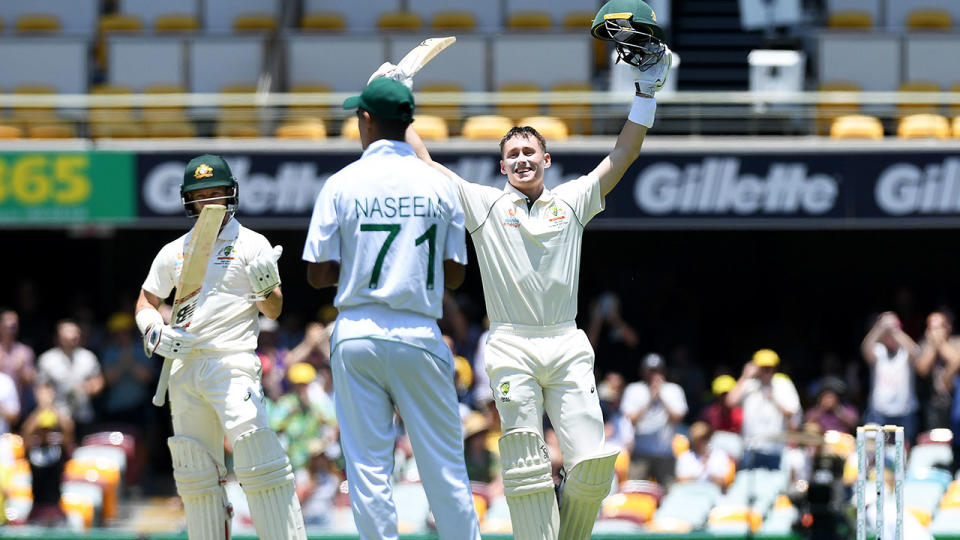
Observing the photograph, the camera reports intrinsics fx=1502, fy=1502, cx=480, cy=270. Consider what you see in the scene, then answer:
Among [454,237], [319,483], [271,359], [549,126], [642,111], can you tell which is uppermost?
[642,111]

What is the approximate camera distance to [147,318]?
6680 mm

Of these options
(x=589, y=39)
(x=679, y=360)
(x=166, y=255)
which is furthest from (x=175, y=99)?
(x=166, y=255)

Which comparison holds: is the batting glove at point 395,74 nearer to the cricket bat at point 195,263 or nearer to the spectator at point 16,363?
the cricket bat at point 195,263

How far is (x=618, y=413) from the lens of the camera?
42.1 feet

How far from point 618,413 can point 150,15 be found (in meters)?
8.70

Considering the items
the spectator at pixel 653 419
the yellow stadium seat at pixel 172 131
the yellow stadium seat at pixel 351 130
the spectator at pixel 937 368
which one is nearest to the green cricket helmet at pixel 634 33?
the spectator at pixel 653 419

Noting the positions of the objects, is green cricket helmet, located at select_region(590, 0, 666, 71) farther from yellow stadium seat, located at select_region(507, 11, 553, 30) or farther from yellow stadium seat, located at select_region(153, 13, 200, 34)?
yellow stadium seat, located at select_region(153, 13, 200, 34)

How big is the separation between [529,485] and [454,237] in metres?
1.15

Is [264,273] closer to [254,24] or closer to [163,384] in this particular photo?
[163,384]

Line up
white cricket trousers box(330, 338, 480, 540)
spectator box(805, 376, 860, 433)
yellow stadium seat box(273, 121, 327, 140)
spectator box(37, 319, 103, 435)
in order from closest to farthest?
white cricket trousers box(330, 338, 480, 540)
spectator box(805, 376, 860, 433)
spectator box(37, 319, 103, 435)
yellow stadium seat box(273, 121, 327, 140)

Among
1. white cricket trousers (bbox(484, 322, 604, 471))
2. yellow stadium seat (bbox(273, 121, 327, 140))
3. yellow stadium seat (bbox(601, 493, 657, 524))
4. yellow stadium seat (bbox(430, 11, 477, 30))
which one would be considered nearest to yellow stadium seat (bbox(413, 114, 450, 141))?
yellow stadium seat (bbox(273, 121, 327, 140))

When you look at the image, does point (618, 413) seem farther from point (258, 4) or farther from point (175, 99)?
point (258, 4)

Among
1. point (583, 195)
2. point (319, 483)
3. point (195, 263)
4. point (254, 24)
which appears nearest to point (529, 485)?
point (583, 195)

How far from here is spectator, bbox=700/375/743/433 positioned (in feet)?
41.9
